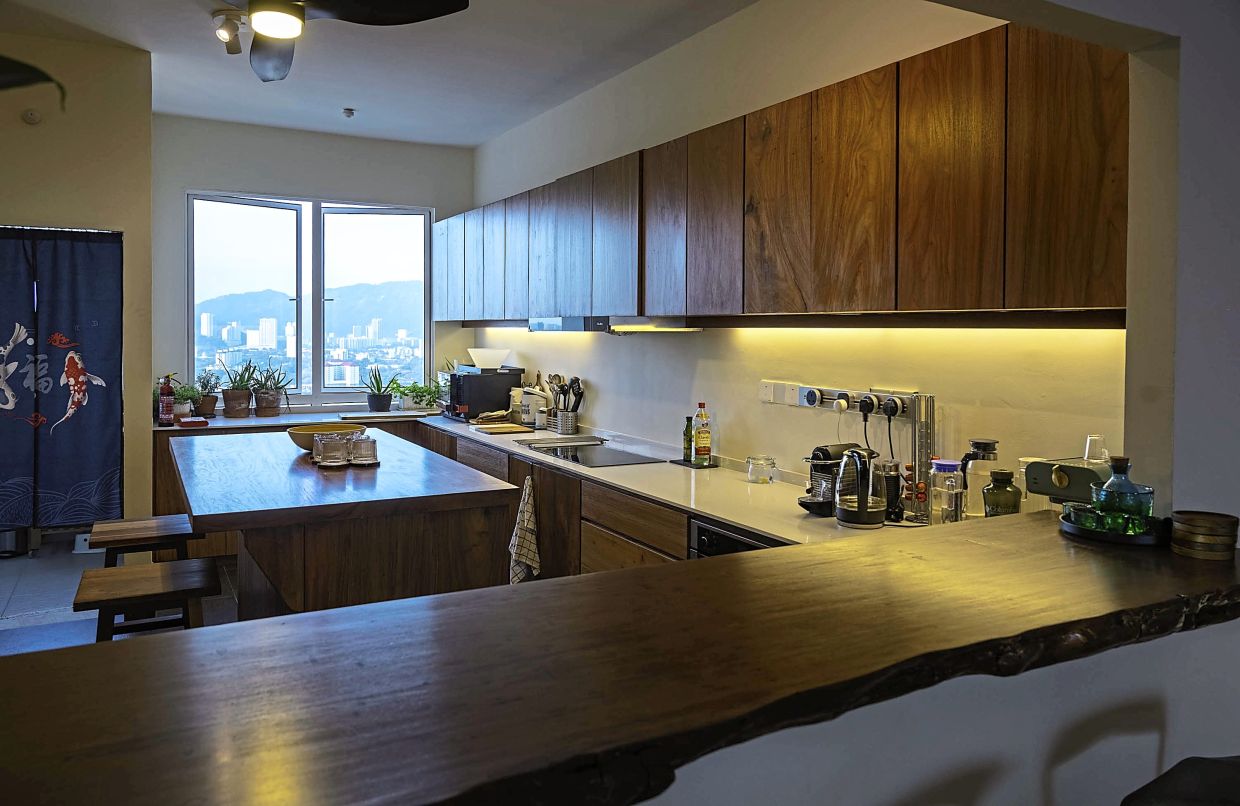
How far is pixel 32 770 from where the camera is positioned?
844mm

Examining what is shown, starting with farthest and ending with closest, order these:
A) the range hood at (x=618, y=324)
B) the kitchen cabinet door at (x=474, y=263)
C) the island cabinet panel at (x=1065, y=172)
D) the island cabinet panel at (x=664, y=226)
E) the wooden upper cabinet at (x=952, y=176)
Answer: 1. the kitchen cabinet door at (x=474, y=263)
2. the range hood at (x=618, y=324)
3. the island cabinet panel at (x=664, y=226)
4. the wooden upper cabinet at (x=952, y=176)
5. the island cabinet panel at (x=1065, y=172)

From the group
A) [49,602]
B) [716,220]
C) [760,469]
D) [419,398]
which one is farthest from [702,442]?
[49,602]

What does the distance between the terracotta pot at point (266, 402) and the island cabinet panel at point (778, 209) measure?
402 cm

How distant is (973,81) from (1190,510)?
3.87 ft

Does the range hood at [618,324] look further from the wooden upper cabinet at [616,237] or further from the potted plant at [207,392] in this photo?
the potted plant at [207,392]

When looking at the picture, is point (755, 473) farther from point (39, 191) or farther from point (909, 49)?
point (39, 191)

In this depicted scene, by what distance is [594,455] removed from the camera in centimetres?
435

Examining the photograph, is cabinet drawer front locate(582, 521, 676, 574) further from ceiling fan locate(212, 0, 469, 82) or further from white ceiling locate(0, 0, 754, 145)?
white ceiling locate(0, 0, 754, 145)

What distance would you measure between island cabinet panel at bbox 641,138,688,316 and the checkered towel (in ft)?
3.65

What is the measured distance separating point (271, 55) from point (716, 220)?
1.65 metres

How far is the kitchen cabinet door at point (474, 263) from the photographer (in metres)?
5.65

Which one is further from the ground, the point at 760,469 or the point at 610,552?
the point at 760,469

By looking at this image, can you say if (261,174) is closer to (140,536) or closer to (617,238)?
(617,238)

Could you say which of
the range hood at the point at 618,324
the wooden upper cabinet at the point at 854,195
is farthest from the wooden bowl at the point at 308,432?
the wooden upper cabinet at the point at 854,195
